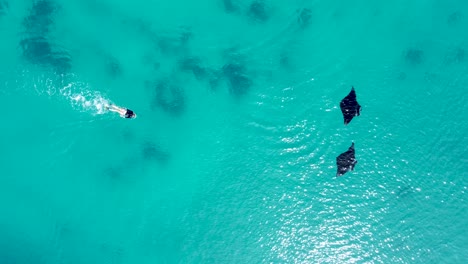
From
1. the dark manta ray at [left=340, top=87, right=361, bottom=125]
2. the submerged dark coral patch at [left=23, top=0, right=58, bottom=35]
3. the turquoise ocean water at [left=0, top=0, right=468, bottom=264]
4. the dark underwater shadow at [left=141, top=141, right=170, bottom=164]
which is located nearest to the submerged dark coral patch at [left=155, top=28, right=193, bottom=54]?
the turquoise ocean water at [left=0, top=0, right=468, bottom=264]

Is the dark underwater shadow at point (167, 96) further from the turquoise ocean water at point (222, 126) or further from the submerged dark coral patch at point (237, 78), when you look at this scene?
the submerged dark coral patch at point (237, 78)

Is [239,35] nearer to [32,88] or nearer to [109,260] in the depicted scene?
[32,88]

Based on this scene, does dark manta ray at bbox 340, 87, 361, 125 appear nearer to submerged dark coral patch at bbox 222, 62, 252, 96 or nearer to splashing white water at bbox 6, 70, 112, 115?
submerged dark coral patch at bbox 222, 62, 252, 96

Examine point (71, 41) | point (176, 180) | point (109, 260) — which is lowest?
point (109, 260)

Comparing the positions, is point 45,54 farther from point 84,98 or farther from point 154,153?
point 154,153

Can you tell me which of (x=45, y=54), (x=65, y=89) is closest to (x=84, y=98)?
(x=65, y=89)

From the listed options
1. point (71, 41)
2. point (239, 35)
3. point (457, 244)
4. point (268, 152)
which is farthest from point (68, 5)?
point (457, 244)

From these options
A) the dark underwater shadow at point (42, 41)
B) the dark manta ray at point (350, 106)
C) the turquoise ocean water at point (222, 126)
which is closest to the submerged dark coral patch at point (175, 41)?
the turquoise ocean water at point (222, 126)
